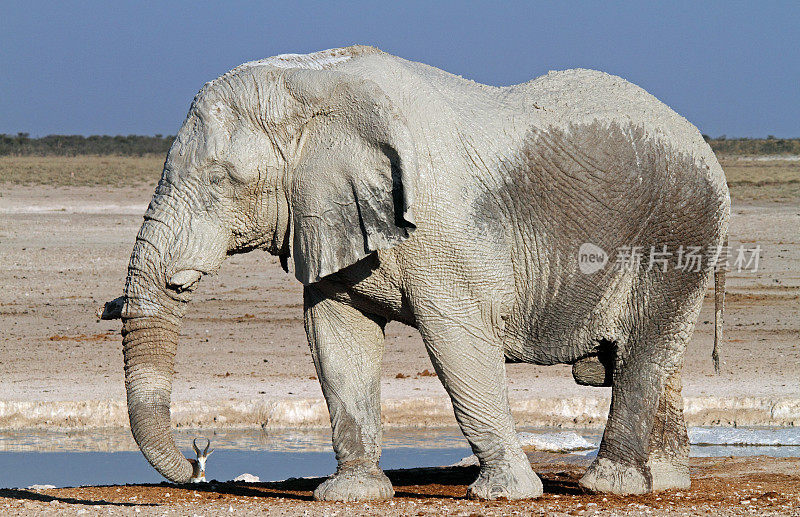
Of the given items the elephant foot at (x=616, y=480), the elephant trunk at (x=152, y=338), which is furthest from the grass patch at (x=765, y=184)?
the elephant trunk at (x=152, y=338)

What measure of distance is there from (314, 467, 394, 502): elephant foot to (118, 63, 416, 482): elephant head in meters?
0.86

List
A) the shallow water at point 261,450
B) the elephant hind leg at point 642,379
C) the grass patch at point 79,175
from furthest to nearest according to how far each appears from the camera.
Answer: the grass patch at point 79,175 < the shallow water at point 261,450 < the elephant hind leg at point 642,379

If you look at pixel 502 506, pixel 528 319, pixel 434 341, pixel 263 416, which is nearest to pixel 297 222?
pixel 434 341

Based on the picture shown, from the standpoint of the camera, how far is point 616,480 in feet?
22.8

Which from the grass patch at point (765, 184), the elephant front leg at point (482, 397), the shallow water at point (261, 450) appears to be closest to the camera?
the elephant front leg at point (482, 397)

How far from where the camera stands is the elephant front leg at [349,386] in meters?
6.77

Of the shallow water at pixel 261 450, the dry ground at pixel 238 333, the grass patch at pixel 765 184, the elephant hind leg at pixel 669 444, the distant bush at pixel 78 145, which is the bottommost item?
the shallow water at pixel 261 450

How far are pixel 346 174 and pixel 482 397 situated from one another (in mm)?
1357

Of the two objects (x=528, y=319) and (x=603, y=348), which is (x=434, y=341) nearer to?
(x=528, y=319)

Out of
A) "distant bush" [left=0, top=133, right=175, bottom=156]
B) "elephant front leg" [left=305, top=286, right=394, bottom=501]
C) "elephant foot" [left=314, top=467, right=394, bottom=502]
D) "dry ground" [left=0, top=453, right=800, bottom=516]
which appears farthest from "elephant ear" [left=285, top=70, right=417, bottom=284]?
"distant bush" [left=0, top=133, right=175, bottom=156]

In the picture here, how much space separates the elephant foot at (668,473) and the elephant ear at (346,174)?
90.8 inches

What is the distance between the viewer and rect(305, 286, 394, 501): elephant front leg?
22.2 ft

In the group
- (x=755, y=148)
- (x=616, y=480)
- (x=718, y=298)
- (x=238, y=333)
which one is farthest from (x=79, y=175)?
(x=755, y=148)

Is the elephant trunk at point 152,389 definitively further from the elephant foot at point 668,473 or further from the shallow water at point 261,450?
the shallow water at point 261,450
